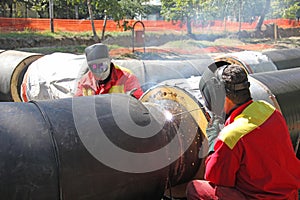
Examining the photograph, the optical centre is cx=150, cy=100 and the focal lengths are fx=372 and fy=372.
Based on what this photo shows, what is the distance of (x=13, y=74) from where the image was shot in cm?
660

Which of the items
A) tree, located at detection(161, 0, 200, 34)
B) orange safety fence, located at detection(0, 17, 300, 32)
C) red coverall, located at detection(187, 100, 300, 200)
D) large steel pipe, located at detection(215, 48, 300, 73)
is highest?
tree, located at detection(161, 0, 200, 34)

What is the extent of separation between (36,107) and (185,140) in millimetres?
1186

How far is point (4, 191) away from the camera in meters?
1.95

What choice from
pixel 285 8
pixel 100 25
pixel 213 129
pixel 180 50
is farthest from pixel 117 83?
pixel 285 8

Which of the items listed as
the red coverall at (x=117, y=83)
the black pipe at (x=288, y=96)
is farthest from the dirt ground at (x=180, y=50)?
the black pipe at (x=288, y=96)

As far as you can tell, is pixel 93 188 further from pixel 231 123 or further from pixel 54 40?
pixel 54 40

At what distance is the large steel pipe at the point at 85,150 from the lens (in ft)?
6.70

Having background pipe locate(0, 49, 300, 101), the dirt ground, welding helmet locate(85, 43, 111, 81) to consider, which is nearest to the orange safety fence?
the dirt ground

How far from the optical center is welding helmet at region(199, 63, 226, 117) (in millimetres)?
2451

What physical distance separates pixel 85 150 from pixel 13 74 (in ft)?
16.1

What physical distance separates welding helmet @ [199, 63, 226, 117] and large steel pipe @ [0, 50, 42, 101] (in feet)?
15.9

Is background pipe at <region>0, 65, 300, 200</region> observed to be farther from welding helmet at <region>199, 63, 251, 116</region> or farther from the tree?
the tree

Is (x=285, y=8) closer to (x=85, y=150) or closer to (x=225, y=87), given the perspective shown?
(x=225, y=87)

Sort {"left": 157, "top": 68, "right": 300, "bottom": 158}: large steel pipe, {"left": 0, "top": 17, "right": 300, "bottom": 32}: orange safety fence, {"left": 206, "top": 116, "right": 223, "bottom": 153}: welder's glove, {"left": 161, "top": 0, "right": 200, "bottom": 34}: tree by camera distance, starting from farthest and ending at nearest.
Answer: {"left": 161, "top": 0, "right": 200, "bottom": 34}: tree, {"left": 0, "top": 17, "right": 300, "bottom": 32}: orange safety fence, {"left": 157, "top": 68, "right": 300, "bottom": 158}: large steel pipe, {"left": 206, "top": 116, "right": 223, "bottom": 153}: welder's glove
